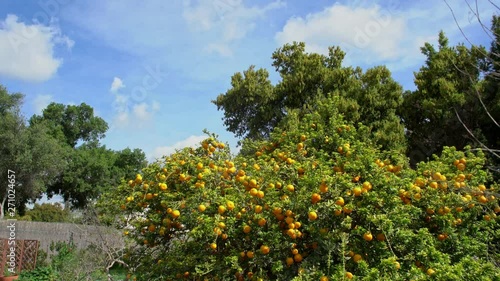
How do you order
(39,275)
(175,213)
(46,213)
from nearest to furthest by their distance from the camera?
(175,213), (39,275), (46,213)

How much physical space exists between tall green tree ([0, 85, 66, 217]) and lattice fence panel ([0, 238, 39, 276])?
12526 mm

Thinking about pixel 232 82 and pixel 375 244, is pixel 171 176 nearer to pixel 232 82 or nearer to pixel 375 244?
pixel 375 244

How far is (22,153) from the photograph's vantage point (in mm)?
22016

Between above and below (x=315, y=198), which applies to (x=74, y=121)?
above

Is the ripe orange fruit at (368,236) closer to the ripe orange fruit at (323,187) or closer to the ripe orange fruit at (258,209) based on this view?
the ripe orange fruit at (323,187)

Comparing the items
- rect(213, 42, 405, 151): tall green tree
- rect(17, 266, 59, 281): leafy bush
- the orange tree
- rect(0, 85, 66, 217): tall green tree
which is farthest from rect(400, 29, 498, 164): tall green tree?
rect(0, 85, 66, 217): tall green tree

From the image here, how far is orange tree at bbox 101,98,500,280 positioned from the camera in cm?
295

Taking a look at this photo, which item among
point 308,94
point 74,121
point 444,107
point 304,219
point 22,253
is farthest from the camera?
point 74,121

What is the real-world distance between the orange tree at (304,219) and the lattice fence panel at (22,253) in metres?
6.57

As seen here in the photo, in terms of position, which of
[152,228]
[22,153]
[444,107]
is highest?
[22,153]

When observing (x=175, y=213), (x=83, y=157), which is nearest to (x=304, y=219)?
(x=175, y=213)

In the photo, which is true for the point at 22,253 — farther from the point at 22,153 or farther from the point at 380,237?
the point at 22,153

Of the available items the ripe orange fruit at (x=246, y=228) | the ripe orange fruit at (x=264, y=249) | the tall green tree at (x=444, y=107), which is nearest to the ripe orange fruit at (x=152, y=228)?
the ripe orange fruit at (x=246, y=228)

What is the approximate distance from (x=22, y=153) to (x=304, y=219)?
2198 centimetres
